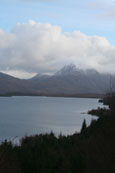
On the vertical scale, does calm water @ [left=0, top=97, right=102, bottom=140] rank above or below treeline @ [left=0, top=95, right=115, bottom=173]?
below

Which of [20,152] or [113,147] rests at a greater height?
[113,147]

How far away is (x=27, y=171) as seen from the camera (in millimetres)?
12266

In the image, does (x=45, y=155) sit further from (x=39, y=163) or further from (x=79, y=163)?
(x=79, y=163)

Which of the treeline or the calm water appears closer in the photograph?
the treeline

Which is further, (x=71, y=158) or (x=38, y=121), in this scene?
(x=38, y=121)

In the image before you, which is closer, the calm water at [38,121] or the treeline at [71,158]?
the treeline at [71,158]

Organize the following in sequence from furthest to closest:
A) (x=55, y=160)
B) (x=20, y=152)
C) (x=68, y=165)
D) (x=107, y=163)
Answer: (x=20, y=152) → (x=55, y=160) → (x=68, y=165) → (x=107, y=163)

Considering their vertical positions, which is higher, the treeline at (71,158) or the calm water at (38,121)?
the treeline at (71,158)

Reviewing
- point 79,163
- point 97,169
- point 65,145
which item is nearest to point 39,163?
point 79,163

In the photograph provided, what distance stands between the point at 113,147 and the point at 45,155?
4974 mm

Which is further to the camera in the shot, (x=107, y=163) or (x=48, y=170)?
(x=48, y=170)

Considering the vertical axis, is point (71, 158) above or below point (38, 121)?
above

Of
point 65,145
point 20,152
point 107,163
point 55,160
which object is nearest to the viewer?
point 107,163

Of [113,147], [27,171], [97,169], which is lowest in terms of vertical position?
[27,171]
